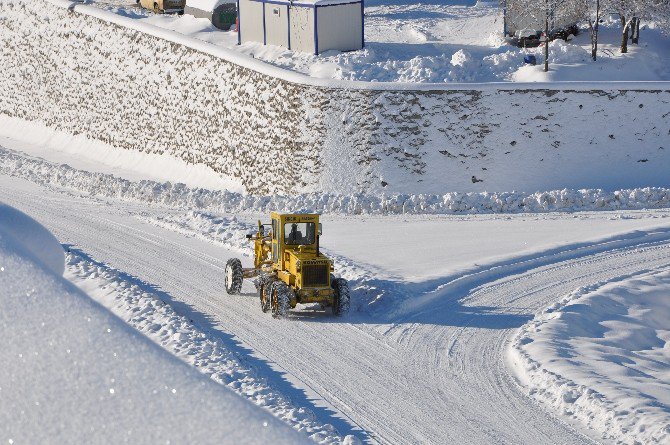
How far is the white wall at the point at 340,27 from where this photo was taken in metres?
34.7

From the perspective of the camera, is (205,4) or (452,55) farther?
(205,4)

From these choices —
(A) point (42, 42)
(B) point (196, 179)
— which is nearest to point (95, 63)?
(A) point (42, 42)

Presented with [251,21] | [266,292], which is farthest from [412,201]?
[251,21]

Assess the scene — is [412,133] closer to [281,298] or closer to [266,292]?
[266,292]

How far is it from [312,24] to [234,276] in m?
16.0

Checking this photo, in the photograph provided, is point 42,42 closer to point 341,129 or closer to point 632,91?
point 341,129

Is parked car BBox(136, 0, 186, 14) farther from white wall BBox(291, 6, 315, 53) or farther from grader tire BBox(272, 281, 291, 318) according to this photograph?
grader tire BBox(272, 281, 291, 318)

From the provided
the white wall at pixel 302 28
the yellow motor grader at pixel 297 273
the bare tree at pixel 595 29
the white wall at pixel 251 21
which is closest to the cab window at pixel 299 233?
the yellow motor grader at pixel 297 273

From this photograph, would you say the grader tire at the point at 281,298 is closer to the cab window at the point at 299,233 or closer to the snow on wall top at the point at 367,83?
the cab window at the point at 299,233

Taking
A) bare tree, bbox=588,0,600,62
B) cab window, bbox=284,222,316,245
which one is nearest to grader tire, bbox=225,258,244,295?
cab window, bbox=284,222,316,245

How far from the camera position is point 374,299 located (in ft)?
65.6

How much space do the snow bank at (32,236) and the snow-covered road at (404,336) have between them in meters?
8.49

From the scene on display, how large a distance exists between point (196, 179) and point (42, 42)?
1310 centimetres

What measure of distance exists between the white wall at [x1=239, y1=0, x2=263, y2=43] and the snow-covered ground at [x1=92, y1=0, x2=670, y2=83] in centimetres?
40
